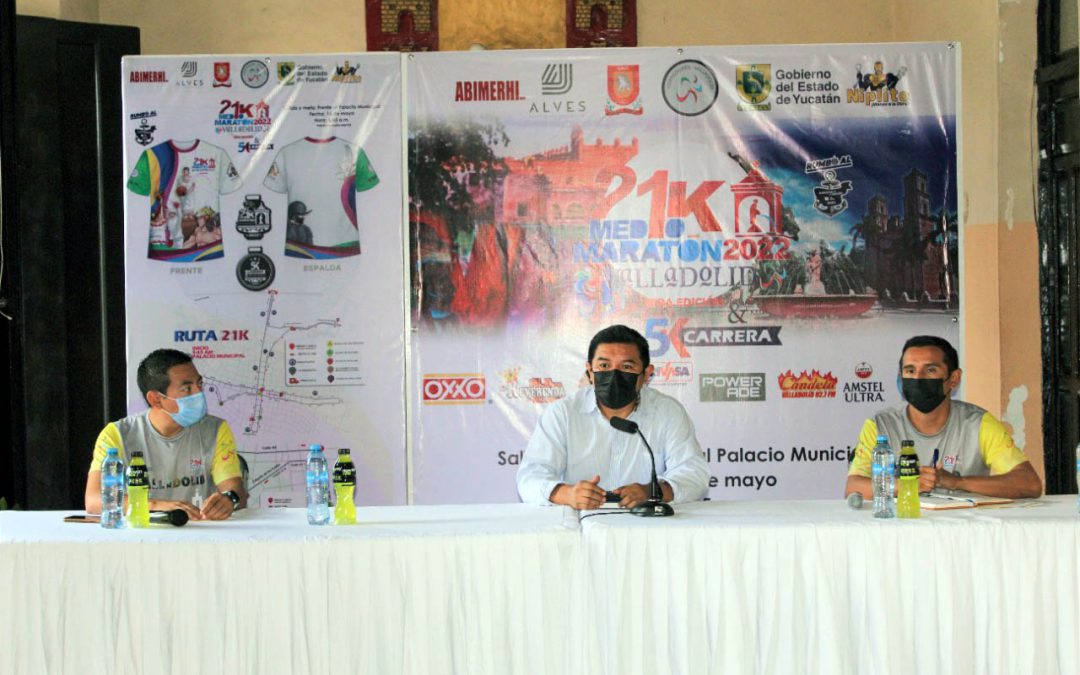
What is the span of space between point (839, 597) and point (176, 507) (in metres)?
Result: 1.88

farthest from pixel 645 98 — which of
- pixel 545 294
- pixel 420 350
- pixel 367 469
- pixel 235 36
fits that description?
pixel 235 36

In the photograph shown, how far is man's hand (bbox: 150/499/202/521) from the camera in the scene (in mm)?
3420

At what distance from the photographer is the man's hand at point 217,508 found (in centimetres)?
340

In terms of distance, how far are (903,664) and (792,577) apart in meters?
0.35

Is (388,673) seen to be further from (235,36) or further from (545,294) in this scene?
(235,36)

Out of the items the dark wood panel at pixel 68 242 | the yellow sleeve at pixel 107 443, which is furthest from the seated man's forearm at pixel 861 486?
the dark wood panel at pixel 68 242

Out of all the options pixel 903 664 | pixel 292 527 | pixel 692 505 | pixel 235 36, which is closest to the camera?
pixel 903 664

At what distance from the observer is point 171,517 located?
331cm

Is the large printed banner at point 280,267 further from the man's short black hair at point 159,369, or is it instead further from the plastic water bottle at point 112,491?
the plastic water bottle at point 112,491

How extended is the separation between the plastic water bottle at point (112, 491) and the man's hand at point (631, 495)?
1.43 metres

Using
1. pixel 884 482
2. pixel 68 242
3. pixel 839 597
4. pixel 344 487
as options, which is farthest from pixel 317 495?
pixel 68 242

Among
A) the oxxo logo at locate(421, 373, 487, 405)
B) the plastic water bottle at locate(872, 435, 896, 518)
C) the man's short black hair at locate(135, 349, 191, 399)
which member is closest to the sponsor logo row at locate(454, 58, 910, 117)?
the oxxo logo at locate(421, 373, 487, 405)

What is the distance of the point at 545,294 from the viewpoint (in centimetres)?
528

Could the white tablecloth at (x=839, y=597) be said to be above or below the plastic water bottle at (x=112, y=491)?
below
